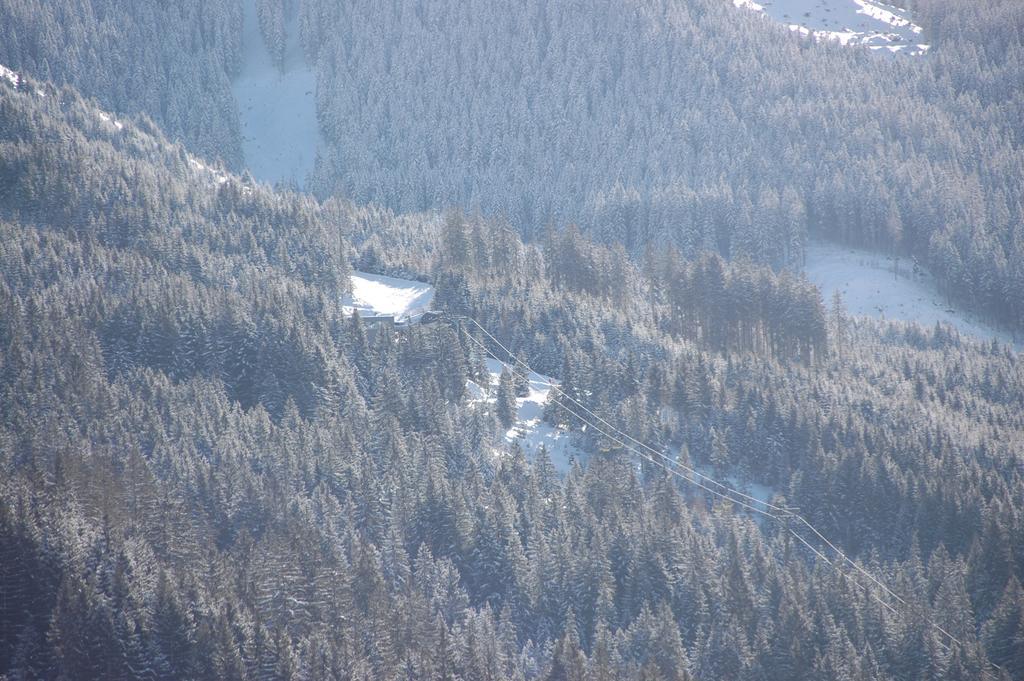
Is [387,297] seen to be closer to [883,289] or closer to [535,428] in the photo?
[535,428]

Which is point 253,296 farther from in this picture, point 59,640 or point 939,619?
point 939,619

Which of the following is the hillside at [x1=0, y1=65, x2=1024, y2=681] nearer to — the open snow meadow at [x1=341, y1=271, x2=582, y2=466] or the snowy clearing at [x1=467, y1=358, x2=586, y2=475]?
the snowy clearing at [x1=467, y1=358, x2=586, y2=475]

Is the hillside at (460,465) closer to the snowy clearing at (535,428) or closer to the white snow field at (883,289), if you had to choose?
the snowy clearing at (535,428)

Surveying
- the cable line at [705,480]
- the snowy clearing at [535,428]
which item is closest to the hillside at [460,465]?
the snowy clearing at [535,428]

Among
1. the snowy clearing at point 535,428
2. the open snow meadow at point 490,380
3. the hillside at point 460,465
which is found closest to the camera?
the hillside at point 460,465

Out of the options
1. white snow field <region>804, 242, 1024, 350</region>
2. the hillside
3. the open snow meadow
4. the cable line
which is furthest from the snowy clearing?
white snow field <region>804, 242, 1024, 350</region>

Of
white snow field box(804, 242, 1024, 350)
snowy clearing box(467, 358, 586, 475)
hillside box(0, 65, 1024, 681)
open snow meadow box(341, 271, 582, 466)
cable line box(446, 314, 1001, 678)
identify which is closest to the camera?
hillside box(0, 65, 1024, 681)

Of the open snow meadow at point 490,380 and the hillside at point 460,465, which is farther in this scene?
the open snow meadow at point 490,380
